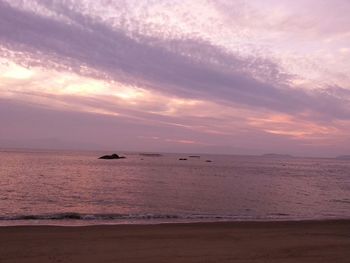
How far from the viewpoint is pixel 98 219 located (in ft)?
74.0

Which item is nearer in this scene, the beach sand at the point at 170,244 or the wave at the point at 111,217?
the beach sand at the point at 170,244

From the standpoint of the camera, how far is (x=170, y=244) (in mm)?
14062

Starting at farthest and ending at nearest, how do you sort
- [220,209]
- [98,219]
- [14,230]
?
[220,209] < [98,219] < [14,230]

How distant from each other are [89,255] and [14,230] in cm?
615

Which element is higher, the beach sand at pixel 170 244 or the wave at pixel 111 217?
the beach sand at pixel 170 244

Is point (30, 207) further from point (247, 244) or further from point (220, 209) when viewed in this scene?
point (247, 244)

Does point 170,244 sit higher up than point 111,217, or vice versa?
point 170,244

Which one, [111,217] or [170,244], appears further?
[111,217]

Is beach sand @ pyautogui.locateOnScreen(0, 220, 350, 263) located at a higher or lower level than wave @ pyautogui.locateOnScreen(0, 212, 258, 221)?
higher

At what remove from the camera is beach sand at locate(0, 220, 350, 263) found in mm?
12008

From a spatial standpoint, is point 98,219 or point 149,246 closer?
point 149,246

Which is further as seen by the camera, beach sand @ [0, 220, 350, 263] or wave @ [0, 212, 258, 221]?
wave @ [0, 212, 258, 221]

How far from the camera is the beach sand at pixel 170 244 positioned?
1201cm

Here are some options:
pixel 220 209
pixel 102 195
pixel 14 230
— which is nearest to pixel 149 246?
pixel 14 230
